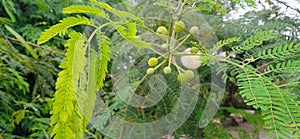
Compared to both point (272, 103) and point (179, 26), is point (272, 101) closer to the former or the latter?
point (272, 103)

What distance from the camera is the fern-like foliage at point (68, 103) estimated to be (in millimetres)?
165

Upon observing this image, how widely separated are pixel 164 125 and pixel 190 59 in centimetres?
9

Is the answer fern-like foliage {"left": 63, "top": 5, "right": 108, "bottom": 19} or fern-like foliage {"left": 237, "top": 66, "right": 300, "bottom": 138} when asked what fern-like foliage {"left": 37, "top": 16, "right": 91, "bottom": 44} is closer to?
fern-like foliage {"left": 63, "top": 5, "right": 108, "bottom": 19}

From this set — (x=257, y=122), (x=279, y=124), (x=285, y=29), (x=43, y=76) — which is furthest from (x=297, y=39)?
(x=43, y=76)

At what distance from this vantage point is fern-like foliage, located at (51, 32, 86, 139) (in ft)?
0.54

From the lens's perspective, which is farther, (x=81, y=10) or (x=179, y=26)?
(x=179, y=26)

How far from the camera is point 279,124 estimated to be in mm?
187

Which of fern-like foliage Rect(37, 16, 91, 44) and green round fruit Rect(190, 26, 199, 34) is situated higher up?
fern-like foliage Rect(37, 16, 91, 44)

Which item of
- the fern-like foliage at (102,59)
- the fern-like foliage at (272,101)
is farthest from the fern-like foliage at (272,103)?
the fern-like foliage at (102,59)

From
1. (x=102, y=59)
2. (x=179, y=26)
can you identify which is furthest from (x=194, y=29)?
(x=102, y=59)

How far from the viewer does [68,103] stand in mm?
165

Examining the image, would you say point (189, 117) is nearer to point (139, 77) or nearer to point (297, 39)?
point (139, 77)

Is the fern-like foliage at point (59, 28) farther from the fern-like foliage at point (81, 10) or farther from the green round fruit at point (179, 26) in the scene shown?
the green round fruit at point (179, 26)

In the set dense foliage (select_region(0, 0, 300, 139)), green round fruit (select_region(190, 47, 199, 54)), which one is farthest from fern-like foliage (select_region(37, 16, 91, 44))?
green round fruit (select_region(190, 47, 199, 54))
